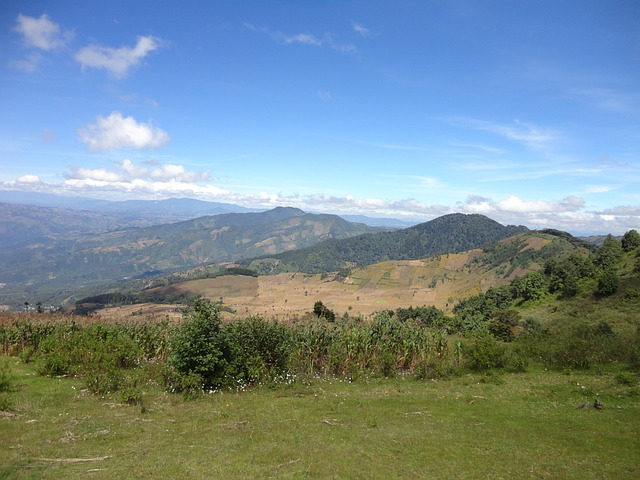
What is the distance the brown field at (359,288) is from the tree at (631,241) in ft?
170

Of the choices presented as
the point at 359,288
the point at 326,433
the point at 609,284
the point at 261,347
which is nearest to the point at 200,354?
the point at 261,347

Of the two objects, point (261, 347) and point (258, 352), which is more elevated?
point (261, 347)

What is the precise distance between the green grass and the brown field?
95.6 metres

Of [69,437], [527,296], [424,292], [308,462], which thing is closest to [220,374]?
[69,437]

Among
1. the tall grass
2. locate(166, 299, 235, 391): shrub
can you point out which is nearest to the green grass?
locate(166, 299, 235, 391): shrub

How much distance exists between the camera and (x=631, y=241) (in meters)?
58.8

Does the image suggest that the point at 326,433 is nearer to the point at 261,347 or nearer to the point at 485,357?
the point at 261,347

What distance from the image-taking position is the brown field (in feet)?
399

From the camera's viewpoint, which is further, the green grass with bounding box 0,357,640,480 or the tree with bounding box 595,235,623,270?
the tree with bounding box 595,235,623,270

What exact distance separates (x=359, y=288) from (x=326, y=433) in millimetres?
148624

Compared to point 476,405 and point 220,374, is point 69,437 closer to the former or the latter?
point 220,374

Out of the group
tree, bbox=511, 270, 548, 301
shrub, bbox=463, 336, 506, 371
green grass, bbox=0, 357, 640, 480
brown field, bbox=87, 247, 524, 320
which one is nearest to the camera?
green grass, bbox=0, 357, 640, 480

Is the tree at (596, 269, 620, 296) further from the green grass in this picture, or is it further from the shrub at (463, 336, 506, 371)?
the green grass

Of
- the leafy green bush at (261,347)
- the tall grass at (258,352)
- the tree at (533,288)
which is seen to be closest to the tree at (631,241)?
the tree at (533,288)
